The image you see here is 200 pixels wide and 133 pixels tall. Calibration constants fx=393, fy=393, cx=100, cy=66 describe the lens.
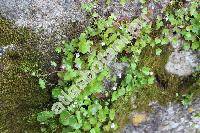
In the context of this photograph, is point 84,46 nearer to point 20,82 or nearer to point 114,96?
point 114,96

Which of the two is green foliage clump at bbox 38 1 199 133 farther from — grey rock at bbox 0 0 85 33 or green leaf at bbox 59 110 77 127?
grey rock at bbox 0 0 85 33

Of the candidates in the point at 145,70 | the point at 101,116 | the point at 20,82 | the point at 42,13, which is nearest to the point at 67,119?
the point at 101,116

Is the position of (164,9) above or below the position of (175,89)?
above

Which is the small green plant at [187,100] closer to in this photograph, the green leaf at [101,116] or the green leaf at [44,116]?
the green leaf at [101,116]

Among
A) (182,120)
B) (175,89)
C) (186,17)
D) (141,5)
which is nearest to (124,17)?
(141,5)

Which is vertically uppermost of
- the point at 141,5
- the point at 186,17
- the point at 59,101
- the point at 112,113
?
the point at 141,5

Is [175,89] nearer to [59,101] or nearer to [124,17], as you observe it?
[124,17]

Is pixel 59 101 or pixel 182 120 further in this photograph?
pixel 182 120
